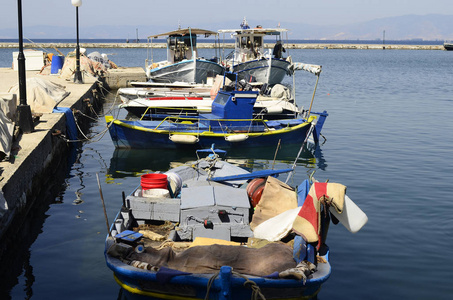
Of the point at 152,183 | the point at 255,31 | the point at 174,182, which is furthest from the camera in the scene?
the point at 255,31

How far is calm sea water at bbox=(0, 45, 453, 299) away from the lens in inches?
352

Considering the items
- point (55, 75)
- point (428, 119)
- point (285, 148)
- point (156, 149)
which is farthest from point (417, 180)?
point (55, 75)

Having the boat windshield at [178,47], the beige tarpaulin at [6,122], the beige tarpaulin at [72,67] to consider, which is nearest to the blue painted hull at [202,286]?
the beige tarpaulin at [6,122]

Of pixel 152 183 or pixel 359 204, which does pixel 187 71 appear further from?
pixel 152 183

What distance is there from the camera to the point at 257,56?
3644 centimetres

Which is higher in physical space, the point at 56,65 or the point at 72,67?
the point at 56,65

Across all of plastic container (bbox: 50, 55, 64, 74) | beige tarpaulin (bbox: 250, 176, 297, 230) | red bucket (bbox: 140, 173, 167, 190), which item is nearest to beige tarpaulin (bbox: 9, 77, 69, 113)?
red bucket (bbox: 140, 173, 167, 190)

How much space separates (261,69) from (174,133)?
51.4 feet

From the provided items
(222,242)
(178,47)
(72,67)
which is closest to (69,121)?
(222,242)

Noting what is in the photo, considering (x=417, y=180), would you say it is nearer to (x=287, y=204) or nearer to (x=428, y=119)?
(x=287, y=204)

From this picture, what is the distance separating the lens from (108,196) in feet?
45.9

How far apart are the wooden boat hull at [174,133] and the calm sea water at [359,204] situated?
1.18ft

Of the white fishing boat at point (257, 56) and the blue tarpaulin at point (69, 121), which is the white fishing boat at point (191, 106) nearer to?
the blue tarpaulin at point (69, 121)

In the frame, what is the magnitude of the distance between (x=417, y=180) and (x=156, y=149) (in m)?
8.67
